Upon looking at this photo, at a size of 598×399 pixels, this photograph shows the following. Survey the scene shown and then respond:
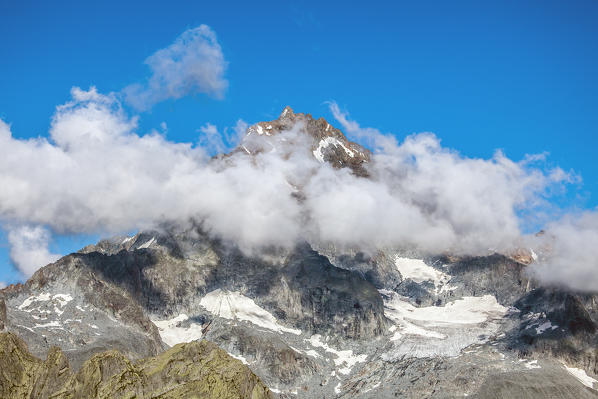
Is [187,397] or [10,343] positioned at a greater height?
[10,343]

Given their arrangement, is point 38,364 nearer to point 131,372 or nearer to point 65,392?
point 65,392

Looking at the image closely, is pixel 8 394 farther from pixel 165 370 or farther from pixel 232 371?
pixel 232 371

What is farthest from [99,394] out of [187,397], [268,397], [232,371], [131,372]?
[268,397]

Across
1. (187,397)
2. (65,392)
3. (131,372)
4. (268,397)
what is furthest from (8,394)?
(268,397)

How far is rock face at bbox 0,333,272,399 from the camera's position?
125m

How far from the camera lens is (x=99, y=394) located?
124062 mm

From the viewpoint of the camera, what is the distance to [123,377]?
412 ft

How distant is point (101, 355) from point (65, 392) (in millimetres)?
16457

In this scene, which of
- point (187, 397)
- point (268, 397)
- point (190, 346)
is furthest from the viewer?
point (190, 346)

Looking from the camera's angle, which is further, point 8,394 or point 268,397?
point 268,397

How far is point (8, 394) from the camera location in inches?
4958

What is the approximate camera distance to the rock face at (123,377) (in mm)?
125456

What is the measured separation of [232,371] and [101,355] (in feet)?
100.0

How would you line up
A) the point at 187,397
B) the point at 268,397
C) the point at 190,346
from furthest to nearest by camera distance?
the point at 190,346 → the point at 268,397 → the point at 187,397
